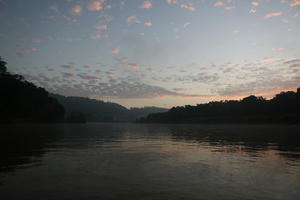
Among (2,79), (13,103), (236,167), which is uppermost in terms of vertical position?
(2,79)

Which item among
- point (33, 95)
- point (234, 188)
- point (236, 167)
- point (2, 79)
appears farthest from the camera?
point (33, 95)

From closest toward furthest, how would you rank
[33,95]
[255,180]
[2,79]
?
[255,180] < [2,79] < [33,95]

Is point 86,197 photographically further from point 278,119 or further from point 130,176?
point 278,119

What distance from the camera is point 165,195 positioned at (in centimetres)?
1170

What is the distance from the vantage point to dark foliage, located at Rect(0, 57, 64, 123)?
13500 cm

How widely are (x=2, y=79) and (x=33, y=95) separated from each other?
123 ft

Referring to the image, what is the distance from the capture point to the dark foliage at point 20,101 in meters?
135

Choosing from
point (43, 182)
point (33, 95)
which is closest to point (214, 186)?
point (43, 182)

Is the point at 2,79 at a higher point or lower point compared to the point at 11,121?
higher

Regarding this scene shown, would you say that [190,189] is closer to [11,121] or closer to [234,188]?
[234,188]

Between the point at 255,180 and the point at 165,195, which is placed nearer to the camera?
the point at 165,195

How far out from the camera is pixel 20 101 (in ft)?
490

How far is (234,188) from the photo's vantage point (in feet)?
42.9

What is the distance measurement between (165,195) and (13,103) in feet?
504
